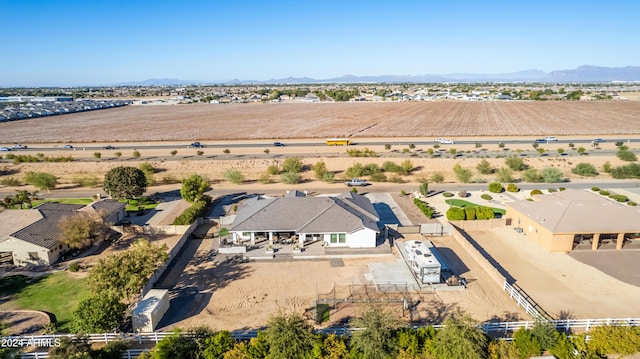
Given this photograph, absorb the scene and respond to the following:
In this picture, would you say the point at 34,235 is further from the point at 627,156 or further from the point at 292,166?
the point at 627,156

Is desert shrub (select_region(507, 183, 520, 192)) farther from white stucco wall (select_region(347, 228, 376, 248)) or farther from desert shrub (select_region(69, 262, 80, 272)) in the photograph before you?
desert shrub (select_region(69, 262, 80, 272))

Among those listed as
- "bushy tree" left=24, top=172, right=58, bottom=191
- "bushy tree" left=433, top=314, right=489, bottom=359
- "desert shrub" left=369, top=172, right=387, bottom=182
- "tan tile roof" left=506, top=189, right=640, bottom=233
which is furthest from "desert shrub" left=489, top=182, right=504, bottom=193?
"bushy tree" left=24, top=172, right=58, bottom=191

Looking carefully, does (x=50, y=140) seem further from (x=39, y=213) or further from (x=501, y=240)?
(x=501, y=240)

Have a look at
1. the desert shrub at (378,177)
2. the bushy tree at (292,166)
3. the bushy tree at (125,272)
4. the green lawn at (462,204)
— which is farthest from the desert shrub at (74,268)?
the desert shrub at (378,177)

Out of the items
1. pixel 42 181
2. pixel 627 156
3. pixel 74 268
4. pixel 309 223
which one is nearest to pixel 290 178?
pixel 309 223

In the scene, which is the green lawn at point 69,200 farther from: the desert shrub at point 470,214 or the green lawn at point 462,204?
the green lawn at point 462,204

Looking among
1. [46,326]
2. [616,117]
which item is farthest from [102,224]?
[616,117]
